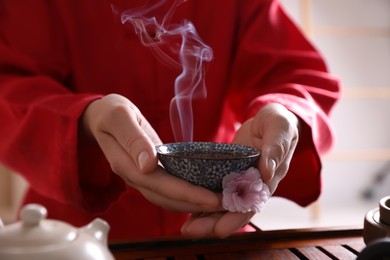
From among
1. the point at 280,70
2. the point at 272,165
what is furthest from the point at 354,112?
the point at 272,165

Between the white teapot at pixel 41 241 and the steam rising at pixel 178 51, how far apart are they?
55cm

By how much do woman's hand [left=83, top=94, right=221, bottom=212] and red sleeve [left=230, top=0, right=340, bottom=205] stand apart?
0.39 m

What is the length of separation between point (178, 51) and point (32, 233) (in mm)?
667

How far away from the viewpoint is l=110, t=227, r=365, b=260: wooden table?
0.77 metres

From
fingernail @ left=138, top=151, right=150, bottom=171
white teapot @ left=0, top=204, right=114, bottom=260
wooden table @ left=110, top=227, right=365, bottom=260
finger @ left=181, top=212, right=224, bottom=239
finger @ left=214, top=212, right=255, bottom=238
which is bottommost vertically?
wooden table @ left=110, top=227, right=365, bottom=260

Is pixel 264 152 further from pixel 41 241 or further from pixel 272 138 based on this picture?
pixel 41 241

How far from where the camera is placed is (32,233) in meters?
0.48

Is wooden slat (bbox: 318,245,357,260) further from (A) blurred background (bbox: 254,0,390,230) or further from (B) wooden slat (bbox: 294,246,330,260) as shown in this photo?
(A) blurred background (bbox: 254,0,390,230)

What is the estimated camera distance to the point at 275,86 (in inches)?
46.5

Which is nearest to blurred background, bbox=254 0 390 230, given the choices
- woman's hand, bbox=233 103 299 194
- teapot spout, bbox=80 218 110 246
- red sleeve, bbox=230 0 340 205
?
red sleeve, bbox=230 0 340 205

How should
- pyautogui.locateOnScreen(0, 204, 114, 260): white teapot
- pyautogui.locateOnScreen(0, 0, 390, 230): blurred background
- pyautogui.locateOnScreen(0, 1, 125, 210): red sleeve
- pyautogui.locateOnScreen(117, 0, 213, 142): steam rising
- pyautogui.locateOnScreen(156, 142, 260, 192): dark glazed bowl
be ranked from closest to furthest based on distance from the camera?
pyautogui.locateOnScreen(0, 204, 114, 260): white teapot, pyautogui.locateOnScreen(156, 142, 260, 192): dark glazed bowl, pyautogui.locateOnScreen(0, 1, 125, 210): red sleeve, pyautogui.locateOnScreen(117, 0, 213, 142): steam rising, pyautogui.locateOnScreen(0, 0, 390, 230): blurred background

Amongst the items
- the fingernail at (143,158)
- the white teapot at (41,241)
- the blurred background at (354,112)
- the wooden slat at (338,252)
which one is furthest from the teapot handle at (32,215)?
the blurred background at (354,112)

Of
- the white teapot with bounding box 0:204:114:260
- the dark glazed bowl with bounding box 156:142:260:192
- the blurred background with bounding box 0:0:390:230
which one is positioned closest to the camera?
the white teapot with bounding box 0:204:114:260

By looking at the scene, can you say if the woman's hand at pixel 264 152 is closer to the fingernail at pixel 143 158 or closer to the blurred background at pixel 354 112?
the fingernail at pixel 143 158
